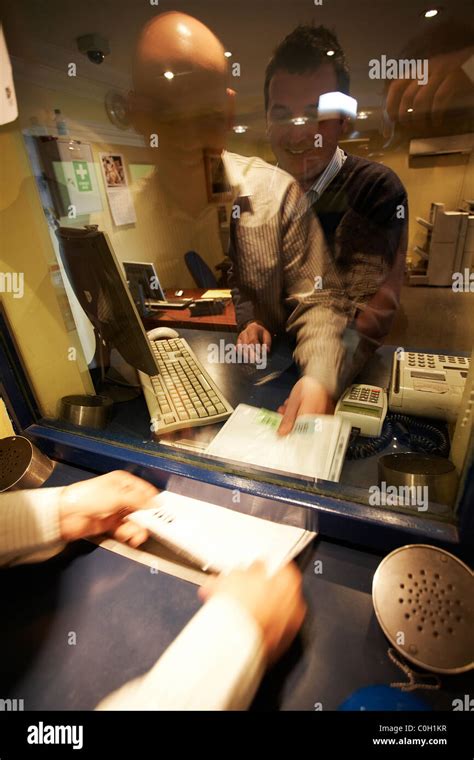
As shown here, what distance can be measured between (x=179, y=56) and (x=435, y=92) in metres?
0.59

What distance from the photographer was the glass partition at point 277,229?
0.72 metres

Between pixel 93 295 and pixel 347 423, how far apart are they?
75 cm

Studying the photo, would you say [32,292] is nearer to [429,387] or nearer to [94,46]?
[94,46]

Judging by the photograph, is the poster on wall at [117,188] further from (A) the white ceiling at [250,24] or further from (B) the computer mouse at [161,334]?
(B) the computer mouse at [161,334]

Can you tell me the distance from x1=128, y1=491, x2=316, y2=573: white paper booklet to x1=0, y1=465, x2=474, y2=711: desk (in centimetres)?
5

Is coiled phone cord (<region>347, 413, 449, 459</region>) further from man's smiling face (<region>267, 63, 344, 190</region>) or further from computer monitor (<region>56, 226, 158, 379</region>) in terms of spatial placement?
man's smiling face (<region>267, 63, 344, 190</region>)

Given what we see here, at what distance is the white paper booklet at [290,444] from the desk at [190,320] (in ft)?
3.30

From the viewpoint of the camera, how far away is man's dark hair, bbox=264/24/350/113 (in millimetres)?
822

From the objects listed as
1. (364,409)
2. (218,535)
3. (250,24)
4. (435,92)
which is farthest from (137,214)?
(218,535)

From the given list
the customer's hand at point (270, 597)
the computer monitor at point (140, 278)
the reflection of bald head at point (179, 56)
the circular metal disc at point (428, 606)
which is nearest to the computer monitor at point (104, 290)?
the reflection of bald head at point (179, 56)

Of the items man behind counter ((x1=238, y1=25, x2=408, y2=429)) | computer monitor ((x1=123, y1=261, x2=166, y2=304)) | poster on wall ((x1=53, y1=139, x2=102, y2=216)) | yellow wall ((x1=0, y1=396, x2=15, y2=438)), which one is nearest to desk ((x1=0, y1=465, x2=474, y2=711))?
yellow wall ((x1=0, y1=396, x2=15, y2=438))
